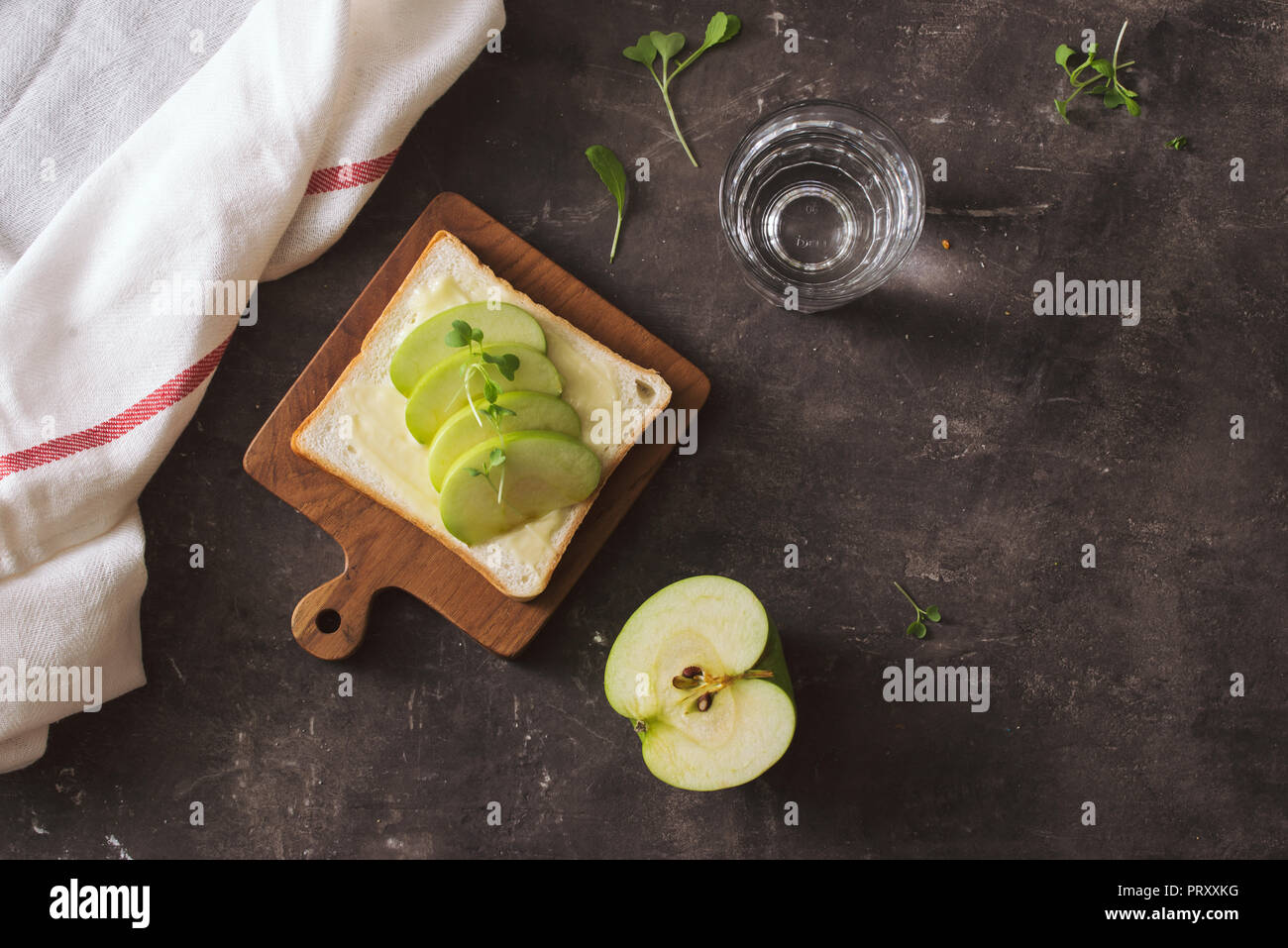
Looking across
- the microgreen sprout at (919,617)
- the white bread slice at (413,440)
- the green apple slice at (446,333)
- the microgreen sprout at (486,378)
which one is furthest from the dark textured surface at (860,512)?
the microgreen sprout at (486,378)

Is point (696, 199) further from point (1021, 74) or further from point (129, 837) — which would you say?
point (129, 837)

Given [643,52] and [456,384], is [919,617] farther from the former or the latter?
[643,52]

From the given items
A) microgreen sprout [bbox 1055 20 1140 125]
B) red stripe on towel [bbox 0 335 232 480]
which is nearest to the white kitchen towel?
red stripe on towel [bbox 0 335 232 480]

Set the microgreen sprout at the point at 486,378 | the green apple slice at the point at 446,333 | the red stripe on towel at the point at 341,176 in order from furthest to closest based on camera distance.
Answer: the red stripe on towel at the point at 341,176 → the green apple slice at the point at 446,333 → the microgreen sprout at the point at 486,378

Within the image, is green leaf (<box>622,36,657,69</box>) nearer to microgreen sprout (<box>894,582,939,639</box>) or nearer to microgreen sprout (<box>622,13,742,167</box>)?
microgreen sprout (<box>622,13,742,167</box>)

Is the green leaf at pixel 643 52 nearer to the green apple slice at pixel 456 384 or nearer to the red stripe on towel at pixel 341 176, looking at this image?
the red stripe on towel at pixel 341 176

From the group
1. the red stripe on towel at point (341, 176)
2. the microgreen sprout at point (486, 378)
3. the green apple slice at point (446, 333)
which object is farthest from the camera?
the red stripe on towel at point (341, 176)
